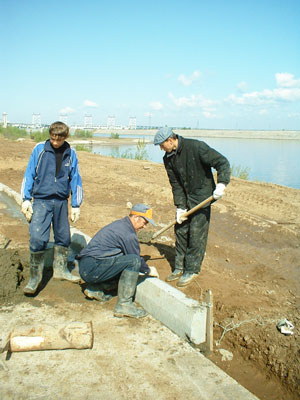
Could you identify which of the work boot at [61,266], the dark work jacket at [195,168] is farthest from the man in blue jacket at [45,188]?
the dark work jacket at [195,168]

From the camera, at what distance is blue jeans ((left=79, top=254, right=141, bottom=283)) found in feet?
12.2

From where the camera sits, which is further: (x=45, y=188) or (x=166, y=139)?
(x=166, y=139)

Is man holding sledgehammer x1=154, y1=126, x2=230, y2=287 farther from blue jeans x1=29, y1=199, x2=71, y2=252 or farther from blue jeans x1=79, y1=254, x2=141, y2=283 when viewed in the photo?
blue jeans x1=29, y1=199, x2=71, y2=252

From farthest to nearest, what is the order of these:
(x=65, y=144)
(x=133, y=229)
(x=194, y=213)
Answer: (x=194, y=213), (x=65, y=144), (x=133, y=229)

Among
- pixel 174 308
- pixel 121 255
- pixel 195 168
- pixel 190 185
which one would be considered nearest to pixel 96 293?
pixel 121 255

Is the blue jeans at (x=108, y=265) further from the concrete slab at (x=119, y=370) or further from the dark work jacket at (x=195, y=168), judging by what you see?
the dark work jacket at (x=195, y=168)

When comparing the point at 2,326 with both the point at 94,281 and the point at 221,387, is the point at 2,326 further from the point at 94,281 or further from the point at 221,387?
the point at 221,387

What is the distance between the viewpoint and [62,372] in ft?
9.05

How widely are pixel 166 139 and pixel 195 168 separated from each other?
0.51 metres

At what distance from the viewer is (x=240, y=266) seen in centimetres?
557

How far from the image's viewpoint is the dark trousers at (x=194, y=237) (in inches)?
181

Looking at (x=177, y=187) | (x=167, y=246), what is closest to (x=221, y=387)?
(x=177, y=187)

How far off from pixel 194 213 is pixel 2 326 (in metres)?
2.46

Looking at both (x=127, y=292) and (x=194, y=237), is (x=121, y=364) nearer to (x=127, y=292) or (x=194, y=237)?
(x=127, y=292)
